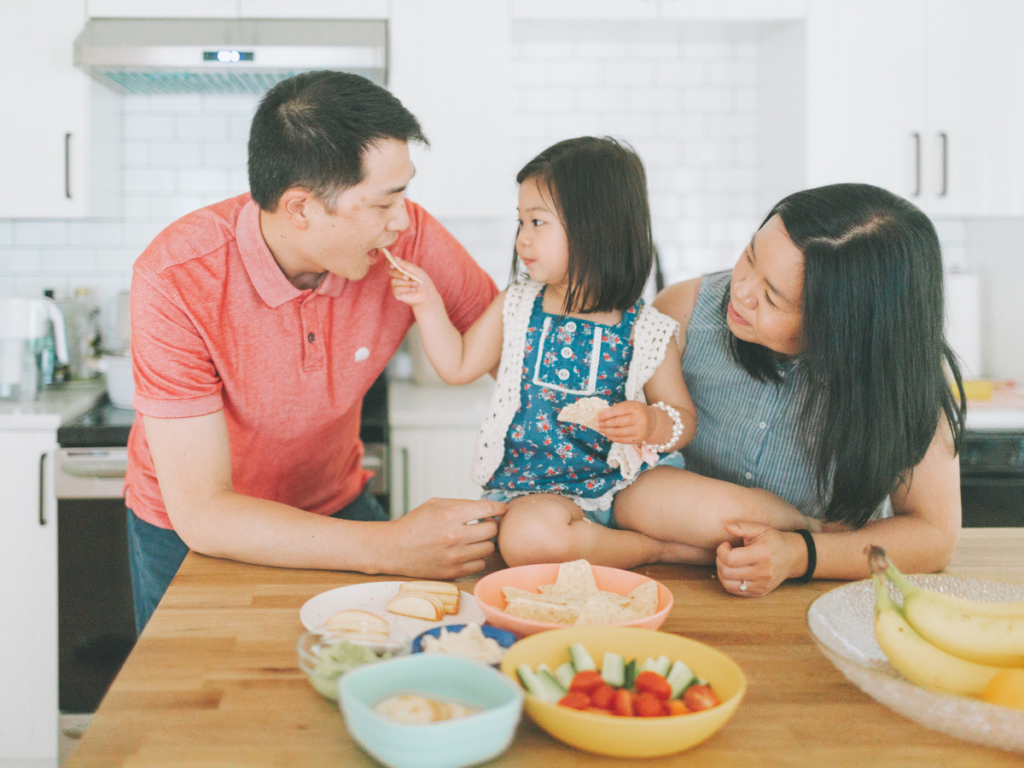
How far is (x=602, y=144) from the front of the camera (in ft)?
5.20

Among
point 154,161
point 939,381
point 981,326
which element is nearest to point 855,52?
point 981,326

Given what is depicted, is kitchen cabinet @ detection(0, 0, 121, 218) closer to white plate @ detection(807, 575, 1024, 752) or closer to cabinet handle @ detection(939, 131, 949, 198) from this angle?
white plate @ detection(807, 575, 1024, 752)

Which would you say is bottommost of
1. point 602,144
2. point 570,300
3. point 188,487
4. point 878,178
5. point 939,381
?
point 188,487

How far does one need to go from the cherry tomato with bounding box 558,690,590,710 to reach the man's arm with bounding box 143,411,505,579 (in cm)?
44

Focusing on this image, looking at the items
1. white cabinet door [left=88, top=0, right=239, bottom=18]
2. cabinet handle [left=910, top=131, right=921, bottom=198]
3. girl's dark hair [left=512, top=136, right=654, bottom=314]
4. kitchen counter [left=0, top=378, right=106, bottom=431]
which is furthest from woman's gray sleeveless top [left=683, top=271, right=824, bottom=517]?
white cabinet door [left=88, top=0, right=239, bottom=18]

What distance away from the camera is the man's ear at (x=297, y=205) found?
1.46m

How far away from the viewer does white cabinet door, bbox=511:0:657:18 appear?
2842 millimetres

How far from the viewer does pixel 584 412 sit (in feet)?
4.83

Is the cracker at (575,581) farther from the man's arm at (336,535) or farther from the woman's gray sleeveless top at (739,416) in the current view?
the woman's gray sleeveless top at (739,416)

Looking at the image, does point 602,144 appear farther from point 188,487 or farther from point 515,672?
point 515,672

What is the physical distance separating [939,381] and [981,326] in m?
2.29

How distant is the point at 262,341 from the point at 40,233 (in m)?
2.07

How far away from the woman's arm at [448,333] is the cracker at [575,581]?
66cm

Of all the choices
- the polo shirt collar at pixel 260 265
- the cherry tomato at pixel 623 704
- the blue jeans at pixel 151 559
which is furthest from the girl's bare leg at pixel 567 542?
the blue jeans at pixel 151 559
